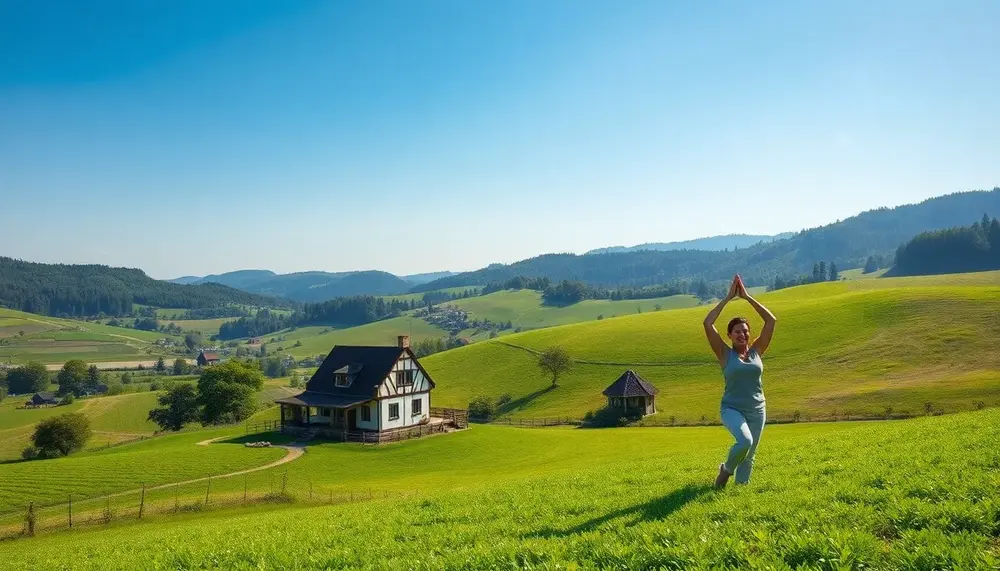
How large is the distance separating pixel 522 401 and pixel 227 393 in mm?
38997

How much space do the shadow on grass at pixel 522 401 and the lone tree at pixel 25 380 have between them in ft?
475

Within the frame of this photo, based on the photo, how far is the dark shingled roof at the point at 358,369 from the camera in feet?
199

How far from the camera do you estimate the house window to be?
2426 inches

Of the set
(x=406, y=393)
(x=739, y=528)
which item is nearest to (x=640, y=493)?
(x=739, y=528)

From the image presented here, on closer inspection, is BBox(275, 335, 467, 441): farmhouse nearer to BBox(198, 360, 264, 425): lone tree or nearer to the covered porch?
the covered porch

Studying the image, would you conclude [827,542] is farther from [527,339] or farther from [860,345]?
[527,339]

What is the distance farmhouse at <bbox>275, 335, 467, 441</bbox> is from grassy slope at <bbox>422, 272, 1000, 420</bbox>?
2224cm

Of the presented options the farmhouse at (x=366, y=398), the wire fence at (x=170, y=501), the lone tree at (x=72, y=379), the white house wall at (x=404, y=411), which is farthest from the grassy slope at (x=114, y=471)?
the lone tree at (x=72, y=379)

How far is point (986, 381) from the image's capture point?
61406 mm

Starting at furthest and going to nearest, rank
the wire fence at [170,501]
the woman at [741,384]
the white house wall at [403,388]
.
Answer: the white house wall at [403,388] → the wire fence at [170,501] → the woman at [741,384]

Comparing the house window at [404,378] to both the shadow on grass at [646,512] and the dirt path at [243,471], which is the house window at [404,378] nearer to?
the dirt path at [243,471]

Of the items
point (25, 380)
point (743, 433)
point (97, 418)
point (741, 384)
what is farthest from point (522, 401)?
point (25, 380)

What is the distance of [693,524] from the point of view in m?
9.23

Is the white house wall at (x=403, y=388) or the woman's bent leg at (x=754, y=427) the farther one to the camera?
the white house wall at (x=403, y=388)
